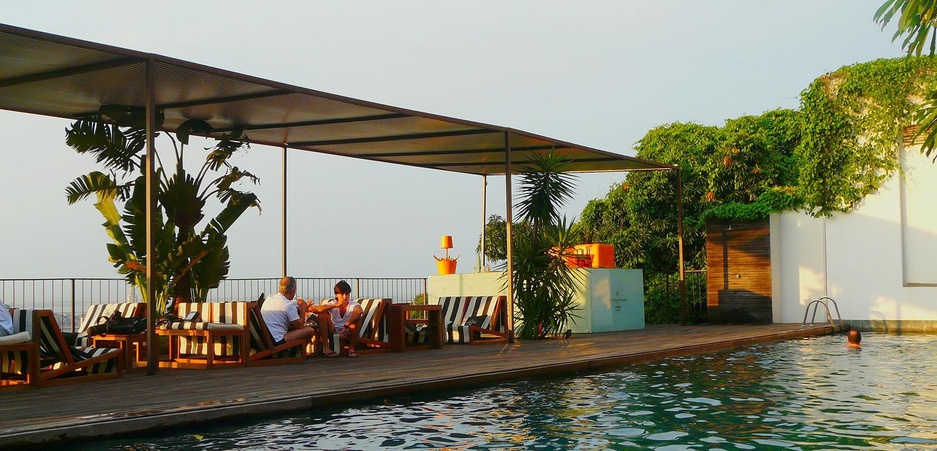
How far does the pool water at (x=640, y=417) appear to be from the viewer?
21.1 ft

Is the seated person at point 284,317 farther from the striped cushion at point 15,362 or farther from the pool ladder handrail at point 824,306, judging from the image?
the pool ladder handrail at point 824,306

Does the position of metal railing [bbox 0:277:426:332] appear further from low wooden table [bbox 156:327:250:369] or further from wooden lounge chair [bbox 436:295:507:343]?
wooden lounge chair [bbox 436:295:507:343]

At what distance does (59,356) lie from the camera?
28.6 ft

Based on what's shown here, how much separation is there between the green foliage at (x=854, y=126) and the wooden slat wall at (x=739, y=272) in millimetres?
1318

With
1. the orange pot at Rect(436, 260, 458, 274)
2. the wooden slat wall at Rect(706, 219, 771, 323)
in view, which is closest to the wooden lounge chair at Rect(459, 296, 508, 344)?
the orange pot at Rect(436, 260, 458, 274)

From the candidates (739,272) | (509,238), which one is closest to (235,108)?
(509,238)

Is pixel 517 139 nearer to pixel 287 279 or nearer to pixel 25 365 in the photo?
pixel 287 279

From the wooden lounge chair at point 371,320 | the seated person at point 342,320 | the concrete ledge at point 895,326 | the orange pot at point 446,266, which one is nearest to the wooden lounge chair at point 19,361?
the seated person at point 342,320

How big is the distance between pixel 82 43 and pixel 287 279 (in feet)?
12.0

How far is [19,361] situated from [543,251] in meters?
8.26

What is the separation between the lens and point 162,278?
1346cm

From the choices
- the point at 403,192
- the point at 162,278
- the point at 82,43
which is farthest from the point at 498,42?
the point at 82,43

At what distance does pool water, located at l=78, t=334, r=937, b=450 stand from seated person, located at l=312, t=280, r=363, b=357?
9.68 ft

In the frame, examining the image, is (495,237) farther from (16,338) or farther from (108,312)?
(16,338)
